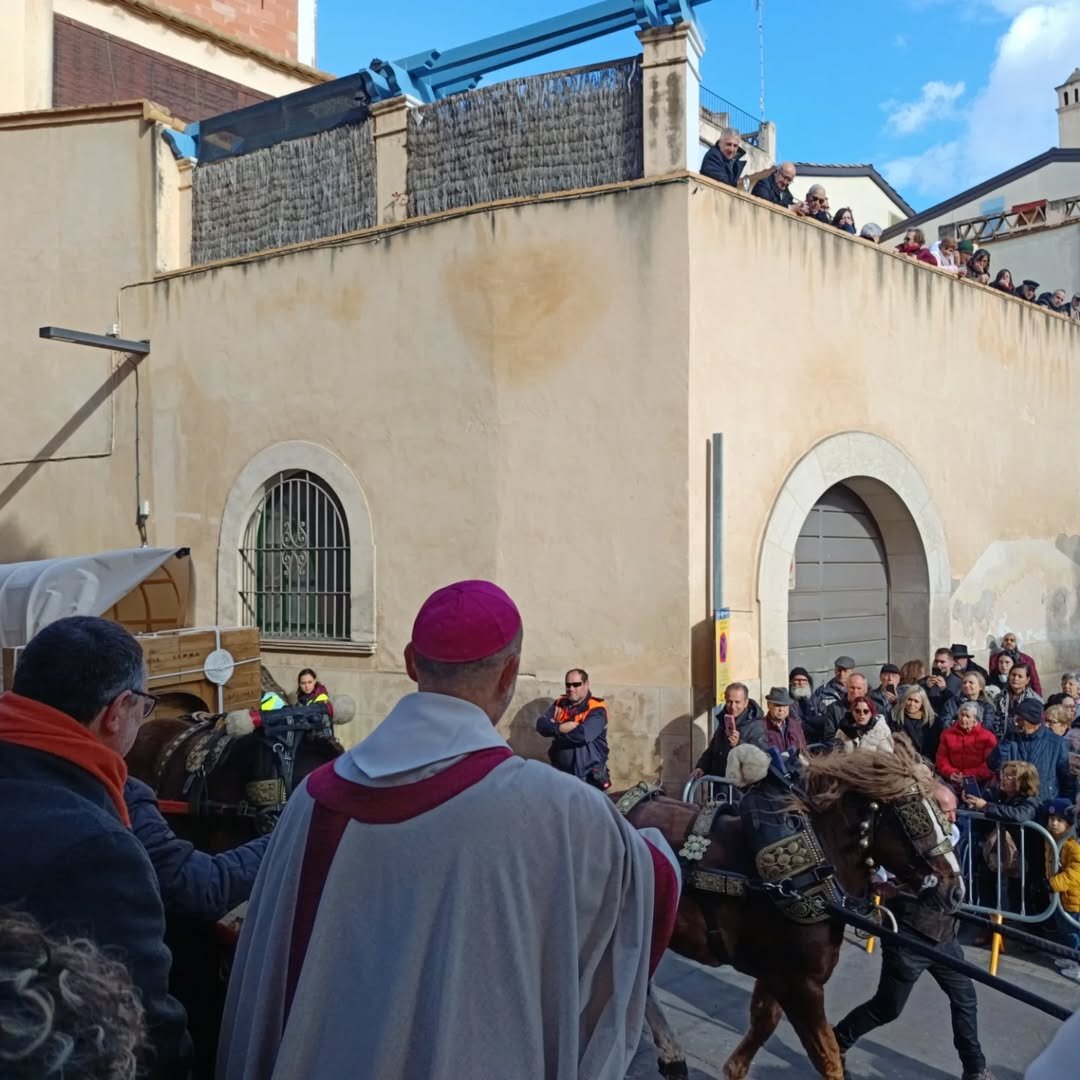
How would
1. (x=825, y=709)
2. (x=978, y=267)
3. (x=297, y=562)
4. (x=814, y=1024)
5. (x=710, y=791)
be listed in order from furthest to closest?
(x=978, y=267) → (x=297, y=562) → (x=825, y=709) → (x=710, y=791) → (x=814, y=1024)

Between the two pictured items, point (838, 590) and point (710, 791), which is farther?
point (838, 590)

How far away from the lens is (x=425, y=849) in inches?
71.7

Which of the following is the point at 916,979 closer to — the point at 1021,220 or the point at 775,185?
the point at 775,185

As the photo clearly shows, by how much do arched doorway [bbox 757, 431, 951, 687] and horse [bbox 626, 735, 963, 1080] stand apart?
5.20m

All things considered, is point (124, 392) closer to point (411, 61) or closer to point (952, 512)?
point (411, 61)

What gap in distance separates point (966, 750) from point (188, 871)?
6.13 meters

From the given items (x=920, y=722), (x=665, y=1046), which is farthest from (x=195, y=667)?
(x=920, y=722)

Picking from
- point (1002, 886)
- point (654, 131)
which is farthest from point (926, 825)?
point (654, 131)

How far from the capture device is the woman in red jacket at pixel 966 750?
24.1ft

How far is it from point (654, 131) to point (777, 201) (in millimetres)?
1653

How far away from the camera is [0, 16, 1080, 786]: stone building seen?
30.1ft

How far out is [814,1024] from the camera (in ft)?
13.8

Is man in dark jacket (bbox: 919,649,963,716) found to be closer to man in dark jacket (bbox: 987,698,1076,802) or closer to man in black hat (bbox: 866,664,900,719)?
man in black hat (bbox: 866,664,900,719)

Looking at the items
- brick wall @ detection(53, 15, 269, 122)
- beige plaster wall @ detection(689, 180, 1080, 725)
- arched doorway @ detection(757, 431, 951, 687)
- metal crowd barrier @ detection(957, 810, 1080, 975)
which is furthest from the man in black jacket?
brick wall @ detection(53, 15, 269, 122)
